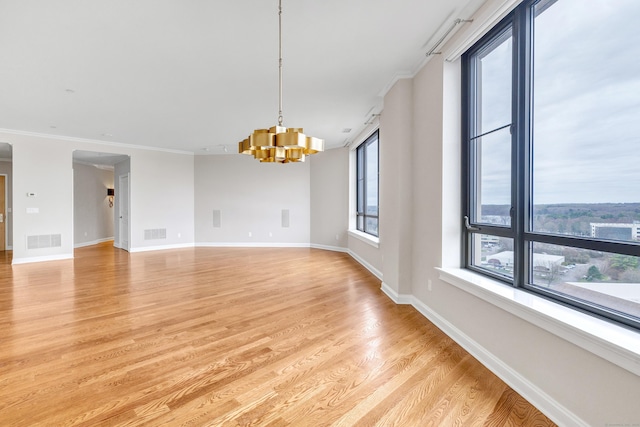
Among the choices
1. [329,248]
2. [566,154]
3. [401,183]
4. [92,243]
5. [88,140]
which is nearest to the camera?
[566,154]

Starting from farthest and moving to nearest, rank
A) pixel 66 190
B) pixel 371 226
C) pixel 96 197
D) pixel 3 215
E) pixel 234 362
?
pixel 96 197 < pixel 3 215 < pixel 66 190 < pixel 371 226 < pixel 234 362

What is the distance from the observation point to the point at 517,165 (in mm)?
2234

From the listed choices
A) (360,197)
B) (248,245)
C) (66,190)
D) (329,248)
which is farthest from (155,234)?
(360,197)

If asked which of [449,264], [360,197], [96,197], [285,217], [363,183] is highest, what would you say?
[363,183]

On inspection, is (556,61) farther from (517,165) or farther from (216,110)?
(216,110)

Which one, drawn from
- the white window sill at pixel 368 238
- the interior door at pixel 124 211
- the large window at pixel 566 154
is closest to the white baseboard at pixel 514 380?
the large window at pixel 566 154

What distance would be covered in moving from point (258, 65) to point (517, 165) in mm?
2971

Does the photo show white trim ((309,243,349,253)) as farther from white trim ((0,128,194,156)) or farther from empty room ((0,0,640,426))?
white trim ((0,128,194,156))

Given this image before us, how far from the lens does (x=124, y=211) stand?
28.4 ft

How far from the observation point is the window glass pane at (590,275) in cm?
156

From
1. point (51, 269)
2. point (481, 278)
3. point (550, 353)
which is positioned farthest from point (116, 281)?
point (550, 353)

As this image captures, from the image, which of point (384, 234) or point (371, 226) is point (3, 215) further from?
point (384, 234)

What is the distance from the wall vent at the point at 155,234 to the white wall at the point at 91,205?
9.13 feet

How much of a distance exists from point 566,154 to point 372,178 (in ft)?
15.0
